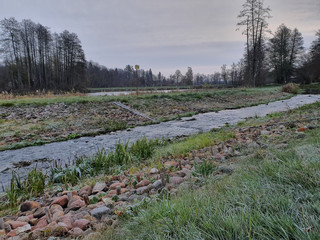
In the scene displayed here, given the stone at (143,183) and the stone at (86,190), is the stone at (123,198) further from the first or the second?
the stone at (86,190)

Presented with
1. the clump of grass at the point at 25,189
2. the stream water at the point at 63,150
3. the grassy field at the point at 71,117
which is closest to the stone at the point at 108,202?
the clump of grass at the point at 25,189

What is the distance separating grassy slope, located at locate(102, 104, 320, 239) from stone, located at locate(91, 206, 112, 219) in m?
0.28

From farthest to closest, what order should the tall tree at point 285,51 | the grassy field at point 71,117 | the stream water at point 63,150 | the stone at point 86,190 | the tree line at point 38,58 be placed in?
the tall tree at point 285,51, the tree line at point 38,58, the grassy field at point 71,117, the stream water at point 63,150, the stone at point 86,190

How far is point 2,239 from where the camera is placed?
1343 millimetres

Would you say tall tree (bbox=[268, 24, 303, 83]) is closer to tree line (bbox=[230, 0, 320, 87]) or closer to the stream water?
tree line (bbox=[230, 0, 320, 87])

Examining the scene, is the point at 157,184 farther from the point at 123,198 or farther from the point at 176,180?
the point at 123,198

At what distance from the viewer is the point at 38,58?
34.0 m

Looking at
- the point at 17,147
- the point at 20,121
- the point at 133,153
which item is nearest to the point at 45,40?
the point at 20,121

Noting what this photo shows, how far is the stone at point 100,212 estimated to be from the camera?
1.54m

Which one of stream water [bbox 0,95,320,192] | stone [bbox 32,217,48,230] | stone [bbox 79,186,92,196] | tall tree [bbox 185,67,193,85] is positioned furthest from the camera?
tall tree [bbox 185,67,193,85]

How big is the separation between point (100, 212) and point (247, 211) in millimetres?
1120

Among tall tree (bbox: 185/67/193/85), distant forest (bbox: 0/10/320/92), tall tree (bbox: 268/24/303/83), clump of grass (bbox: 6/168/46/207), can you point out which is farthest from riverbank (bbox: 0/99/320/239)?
tall tree (bbox: 185/67/193/85)

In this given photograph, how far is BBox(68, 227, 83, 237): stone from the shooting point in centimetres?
131

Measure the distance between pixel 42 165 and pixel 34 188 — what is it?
1460mm
